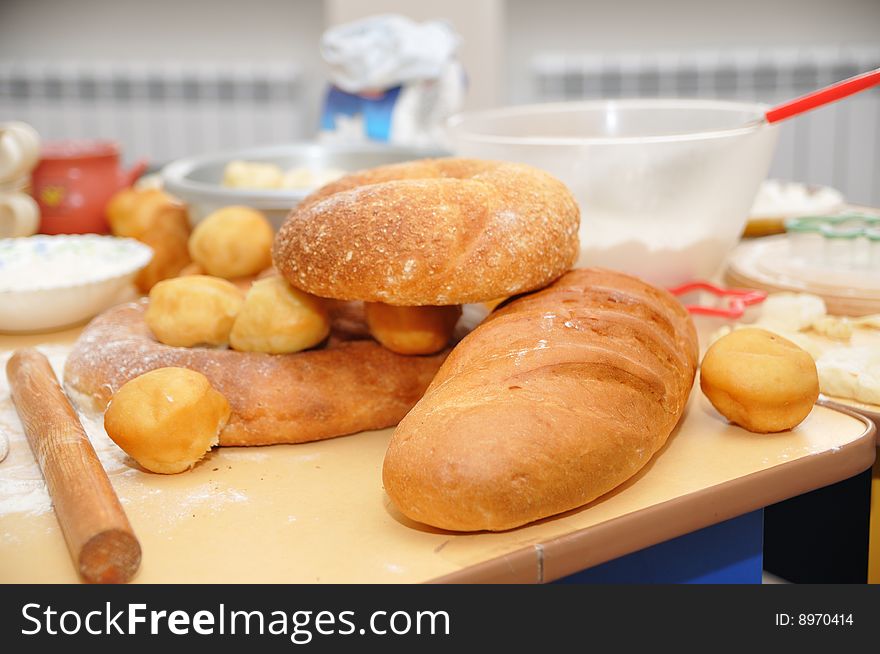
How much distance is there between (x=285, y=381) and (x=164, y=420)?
0.43ft

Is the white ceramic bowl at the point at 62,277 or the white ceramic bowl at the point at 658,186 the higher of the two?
the white ceramic bowl at the point at 658,186

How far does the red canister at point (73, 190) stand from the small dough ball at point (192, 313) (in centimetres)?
72

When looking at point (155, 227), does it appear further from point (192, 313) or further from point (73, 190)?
point (192, 313)

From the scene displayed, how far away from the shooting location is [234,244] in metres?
1.09

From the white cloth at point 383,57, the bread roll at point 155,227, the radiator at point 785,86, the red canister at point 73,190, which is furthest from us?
the radiator at point 785,86

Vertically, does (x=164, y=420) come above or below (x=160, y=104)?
below

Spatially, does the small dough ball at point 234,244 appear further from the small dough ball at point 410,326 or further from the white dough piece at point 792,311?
the white dough piece at point 792,311

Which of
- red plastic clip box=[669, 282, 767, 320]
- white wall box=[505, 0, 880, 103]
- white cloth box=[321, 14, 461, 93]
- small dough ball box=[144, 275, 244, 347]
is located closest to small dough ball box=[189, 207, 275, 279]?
small dough ball box=[144, 275, 244, 347]

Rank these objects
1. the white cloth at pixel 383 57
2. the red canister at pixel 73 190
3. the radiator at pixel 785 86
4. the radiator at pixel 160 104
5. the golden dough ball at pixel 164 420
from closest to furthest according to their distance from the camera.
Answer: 1. the golden dough ball at pixel 164 420
2. the red canister at pixel 73 190
3. the white cloth at pixel 383 57
4. the radiator at pixel 785 86
5. the radiator at pixel 160 104

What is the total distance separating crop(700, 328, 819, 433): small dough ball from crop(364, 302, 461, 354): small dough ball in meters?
0.24

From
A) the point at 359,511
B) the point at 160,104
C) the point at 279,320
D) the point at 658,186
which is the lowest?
the point at 359,511

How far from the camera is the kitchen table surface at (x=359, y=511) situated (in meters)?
0.63

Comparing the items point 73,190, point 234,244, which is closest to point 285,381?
point 234,244

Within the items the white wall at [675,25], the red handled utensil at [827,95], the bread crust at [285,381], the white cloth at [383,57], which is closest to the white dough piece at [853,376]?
the red handled utensil at [827,95]
